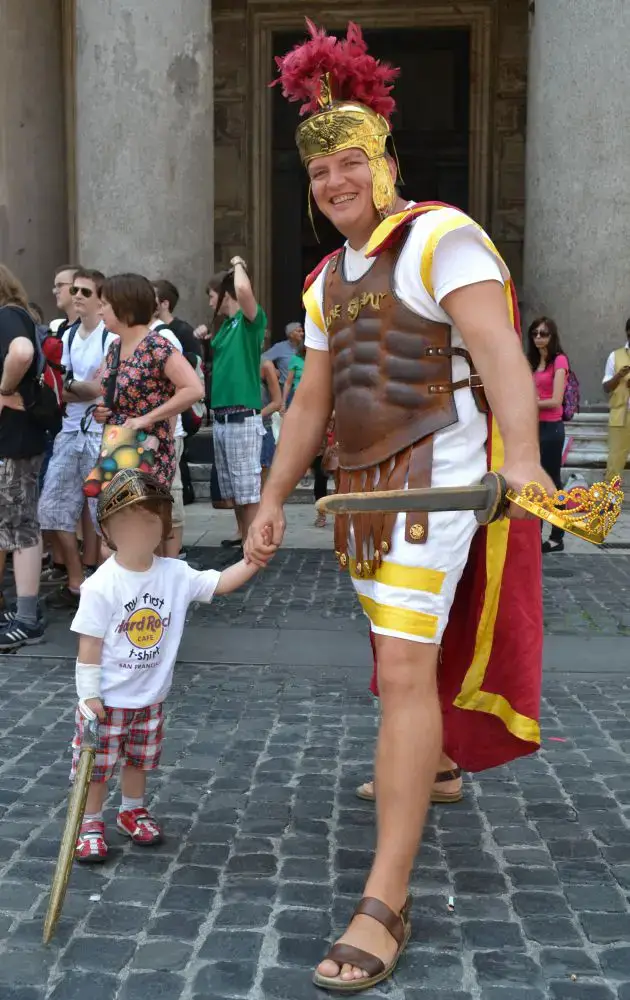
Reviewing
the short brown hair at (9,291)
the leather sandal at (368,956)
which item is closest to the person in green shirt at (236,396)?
the short brown hair at (9,291)

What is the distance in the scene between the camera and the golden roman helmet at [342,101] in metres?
2.95

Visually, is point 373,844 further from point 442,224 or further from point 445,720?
point 442,224

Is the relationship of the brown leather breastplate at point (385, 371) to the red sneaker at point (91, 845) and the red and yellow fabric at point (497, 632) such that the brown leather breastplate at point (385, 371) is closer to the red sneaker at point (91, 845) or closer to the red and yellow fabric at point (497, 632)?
the red and yellow fabric at point (497, 632)

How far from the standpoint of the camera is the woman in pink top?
8.47 meters

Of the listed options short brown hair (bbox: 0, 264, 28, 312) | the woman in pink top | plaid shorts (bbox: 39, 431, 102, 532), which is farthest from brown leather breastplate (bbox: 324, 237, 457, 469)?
the woman in pink top

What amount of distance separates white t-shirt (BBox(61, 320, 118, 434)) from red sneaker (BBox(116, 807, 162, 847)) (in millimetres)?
3326

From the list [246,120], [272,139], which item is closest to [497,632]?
[246,120]

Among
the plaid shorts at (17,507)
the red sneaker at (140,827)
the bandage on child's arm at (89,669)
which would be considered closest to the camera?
the bandage on child's arm at (89,669)

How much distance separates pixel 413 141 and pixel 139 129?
6.05 m

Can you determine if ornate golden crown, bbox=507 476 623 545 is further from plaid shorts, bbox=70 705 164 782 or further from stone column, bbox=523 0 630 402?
stone column, bbox=523 0 630 402

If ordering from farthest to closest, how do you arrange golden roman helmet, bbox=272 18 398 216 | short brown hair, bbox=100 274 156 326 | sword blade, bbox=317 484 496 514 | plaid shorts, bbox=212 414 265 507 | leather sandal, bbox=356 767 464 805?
plaid shorts, bbox=212 414 265 507 < short brown hair, bbox=100 274 156 326 < leather sandal, bbox=356 767 464 805 < golden roman helmet, bbox=272 18 398 216 < sword blade, bbox=317 484 496 514

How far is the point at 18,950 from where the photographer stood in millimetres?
2719

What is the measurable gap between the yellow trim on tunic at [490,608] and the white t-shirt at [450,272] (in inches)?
0.6

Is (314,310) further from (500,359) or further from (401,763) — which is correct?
(401,763)
